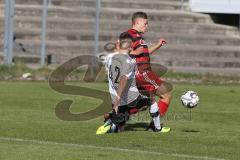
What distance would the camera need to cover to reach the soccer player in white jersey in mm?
13203

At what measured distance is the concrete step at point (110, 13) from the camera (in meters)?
32.4

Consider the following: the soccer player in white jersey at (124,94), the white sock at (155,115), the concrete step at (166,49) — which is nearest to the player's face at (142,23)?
the soccer player in white jersey at (124,94)

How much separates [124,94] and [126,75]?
380 millimetres

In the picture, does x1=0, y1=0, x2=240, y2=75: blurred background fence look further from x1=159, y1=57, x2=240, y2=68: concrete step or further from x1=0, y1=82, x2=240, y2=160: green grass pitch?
x1=0, y1=82, x2=240, y2=160: green grass pitch

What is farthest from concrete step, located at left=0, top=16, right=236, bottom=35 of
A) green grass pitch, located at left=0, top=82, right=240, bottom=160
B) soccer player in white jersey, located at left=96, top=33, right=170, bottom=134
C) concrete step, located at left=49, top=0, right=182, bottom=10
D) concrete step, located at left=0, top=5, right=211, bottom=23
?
soccer player in white jersey, located at left=96, top=33, right=170, bottom=134

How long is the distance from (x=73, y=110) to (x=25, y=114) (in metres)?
1.31

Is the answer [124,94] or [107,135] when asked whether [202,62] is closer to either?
[124,94]

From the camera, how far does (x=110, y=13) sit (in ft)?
109

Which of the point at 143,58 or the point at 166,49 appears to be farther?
the point at 166,49

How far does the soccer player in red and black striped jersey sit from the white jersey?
0.10 m

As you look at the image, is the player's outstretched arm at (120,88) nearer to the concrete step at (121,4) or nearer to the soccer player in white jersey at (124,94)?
the soccer player in white jersey at (124,94)

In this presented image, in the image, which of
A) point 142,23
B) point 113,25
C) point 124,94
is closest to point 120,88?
point 124,94

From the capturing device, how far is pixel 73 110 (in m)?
16.7

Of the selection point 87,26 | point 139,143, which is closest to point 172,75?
point 87,26
